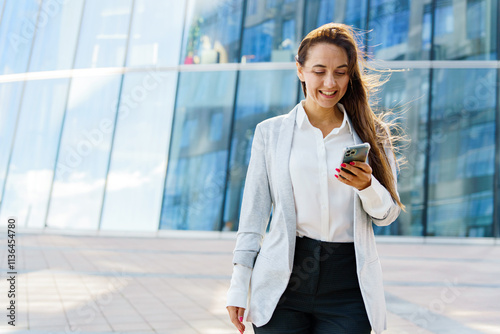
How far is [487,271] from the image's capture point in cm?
717

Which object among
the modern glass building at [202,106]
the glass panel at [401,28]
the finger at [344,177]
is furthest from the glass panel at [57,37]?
the finger at [344,177]

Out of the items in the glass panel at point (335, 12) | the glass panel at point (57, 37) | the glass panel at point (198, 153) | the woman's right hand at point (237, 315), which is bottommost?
the woman's right hand at point (237, 315)

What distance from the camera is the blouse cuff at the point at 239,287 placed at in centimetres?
149

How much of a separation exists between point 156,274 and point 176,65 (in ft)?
25.5

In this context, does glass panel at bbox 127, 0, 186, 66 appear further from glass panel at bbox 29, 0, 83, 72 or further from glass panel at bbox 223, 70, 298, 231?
glass panel at bbox 223, 70, 298, 231

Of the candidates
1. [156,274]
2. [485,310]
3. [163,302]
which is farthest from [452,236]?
[163,302]

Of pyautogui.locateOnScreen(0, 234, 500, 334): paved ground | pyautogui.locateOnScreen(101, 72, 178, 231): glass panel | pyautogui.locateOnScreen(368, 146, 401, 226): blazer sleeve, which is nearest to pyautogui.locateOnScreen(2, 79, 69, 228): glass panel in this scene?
pyautogui.locateOnScreen(101, 72, 178, 231): glass panel

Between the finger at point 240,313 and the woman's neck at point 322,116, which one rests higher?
the woman's neck at point 322,116

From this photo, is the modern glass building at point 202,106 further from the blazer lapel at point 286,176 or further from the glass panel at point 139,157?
the blazer lapel at point 286,176

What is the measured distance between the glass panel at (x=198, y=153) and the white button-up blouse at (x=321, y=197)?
1029cm

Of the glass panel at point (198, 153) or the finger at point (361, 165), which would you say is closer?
the finger at point (361, 165)

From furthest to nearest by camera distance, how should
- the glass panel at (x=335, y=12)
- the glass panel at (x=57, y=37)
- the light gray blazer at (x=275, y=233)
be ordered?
1. the glass panel at (x=57, y=37)
2. the glass panel at (x=335, y=12)
3. the light gray blazer at (x=275, y=233)

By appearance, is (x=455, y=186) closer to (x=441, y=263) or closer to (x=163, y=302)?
(x=441, y=263)

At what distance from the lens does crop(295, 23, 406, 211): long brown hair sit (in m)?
1.48
